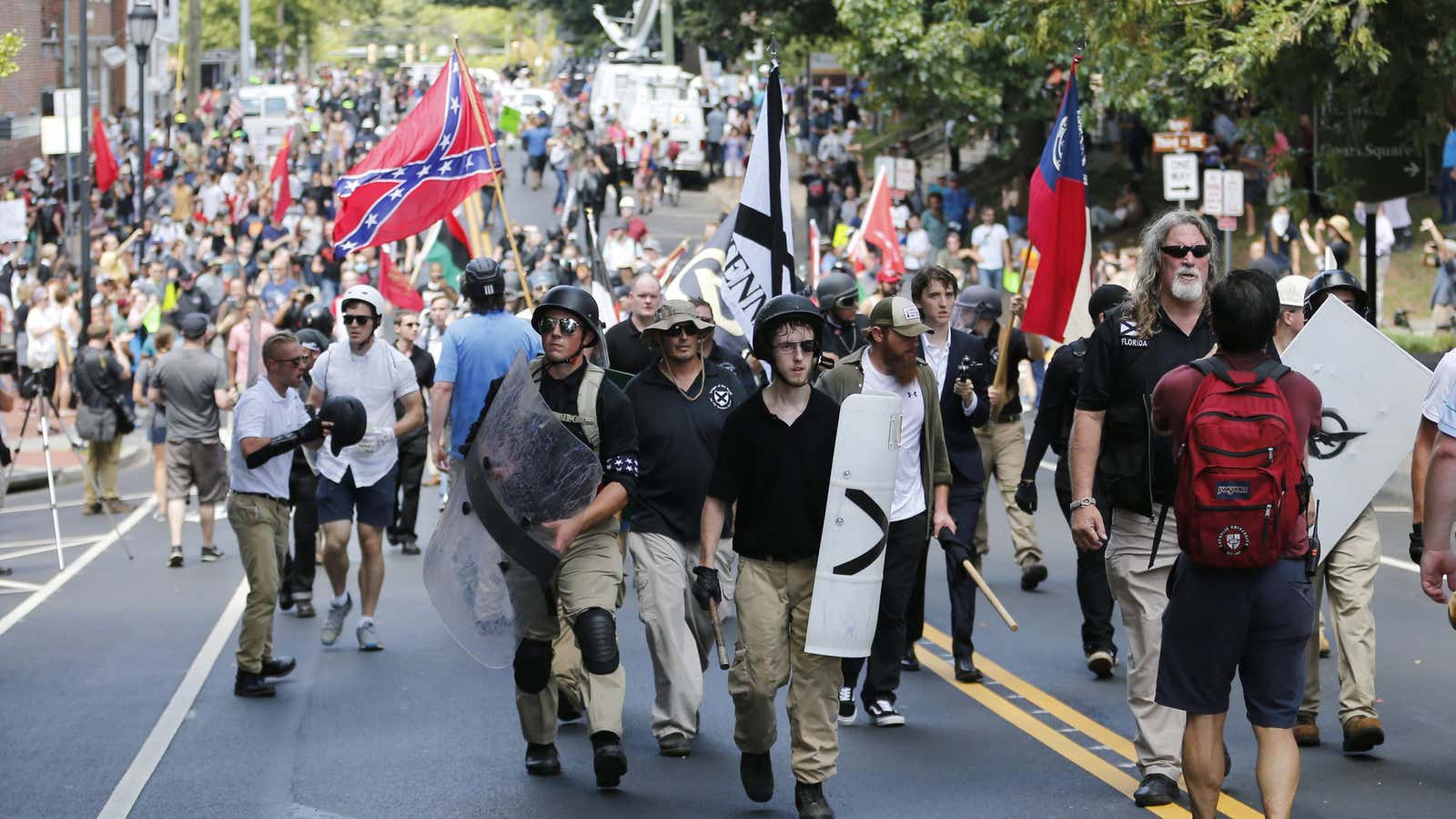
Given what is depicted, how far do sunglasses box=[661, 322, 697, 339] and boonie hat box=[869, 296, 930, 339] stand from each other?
0.79 metres

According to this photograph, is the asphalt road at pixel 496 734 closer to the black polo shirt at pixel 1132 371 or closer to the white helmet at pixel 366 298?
the black polo shirt at pixel 1132 371

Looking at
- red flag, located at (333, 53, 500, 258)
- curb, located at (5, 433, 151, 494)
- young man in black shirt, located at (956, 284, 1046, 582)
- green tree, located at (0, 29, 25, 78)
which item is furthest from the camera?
curb, located at (5, 433, 151, 494)

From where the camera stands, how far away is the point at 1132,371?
24.4ft

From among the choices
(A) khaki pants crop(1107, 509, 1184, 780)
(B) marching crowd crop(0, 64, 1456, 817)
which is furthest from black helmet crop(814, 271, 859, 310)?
(A) khaki pants crop(1107, 509, 1184, 780)

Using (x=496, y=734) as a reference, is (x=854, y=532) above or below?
above

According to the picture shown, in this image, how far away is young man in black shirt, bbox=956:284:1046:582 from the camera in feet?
35.9

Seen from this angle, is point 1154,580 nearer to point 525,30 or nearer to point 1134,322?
point 1134,322

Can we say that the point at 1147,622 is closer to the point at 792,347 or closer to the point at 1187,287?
the point at 1187,287

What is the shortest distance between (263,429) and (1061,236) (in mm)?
4056

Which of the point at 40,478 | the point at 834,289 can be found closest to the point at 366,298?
the point at 834,289

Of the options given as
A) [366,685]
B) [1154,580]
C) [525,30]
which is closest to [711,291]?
[366,685]

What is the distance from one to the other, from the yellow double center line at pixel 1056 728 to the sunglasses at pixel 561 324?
2.59 meters

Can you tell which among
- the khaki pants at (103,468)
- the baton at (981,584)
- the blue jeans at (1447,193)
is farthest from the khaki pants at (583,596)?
the blue jeans at (1447,193)

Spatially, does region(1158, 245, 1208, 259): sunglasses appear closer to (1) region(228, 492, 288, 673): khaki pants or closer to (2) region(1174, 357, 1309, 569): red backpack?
(2) region(1174, 357, 1309, 569): red backpack
